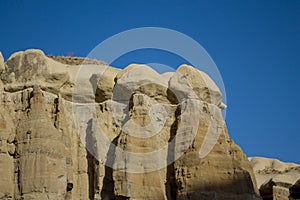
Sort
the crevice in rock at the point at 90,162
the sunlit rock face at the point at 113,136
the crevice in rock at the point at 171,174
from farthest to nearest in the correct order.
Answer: the crevice in rock at the point at 90,162 → the crevice in rock at the point at 171,174 → the sunlit rock face at the point at 113,136

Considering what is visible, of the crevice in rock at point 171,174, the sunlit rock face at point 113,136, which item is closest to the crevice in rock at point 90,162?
the sunlit rock face at point 113,136

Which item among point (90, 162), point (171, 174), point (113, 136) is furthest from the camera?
point (113, 136)

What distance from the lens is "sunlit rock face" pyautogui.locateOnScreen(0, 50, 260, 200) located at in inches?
1634

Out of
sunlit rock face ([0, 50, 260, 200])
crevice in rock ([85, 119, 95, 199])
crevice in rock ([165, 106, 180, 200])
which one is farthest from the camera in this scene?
crevice in rock ([85, 119, 95, 199])

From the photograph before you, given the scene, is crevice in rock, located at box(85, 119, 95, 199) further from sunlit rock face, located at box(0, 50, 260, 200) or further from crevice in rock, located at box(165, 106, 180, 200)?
crevice in rock, located at box(165, 106, 180, 200)

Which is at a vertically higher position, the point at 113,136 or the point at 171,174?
the point at 113,136

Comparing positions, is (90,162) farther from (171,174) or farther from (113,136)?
(171,174)

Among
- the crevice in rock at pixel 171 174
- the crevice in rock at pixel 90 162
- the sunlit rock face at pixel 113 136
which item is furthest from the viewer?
the crevice in rock at pixel 90 162

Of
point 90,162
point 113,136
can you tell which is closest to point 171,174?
point 113,136

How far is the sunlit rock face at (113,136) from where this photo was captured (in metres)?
41.5

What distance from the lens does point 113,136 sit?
148 feet

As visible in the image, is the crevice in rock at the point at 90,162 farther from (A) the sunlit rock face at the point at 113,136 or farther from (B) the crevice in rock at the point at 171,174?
(B) the crevice in rock at the point at 171,174

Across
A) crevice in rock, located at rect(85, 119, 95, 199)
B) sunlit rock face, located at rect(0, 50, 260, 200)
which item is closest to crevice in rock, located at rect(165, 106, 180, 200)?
sunlit rock face, located at rect(0, 50, 260, 200)

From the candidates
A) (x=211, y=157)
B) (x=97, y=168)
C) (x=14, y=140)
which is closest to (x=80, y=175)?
(x=97, y=168)
